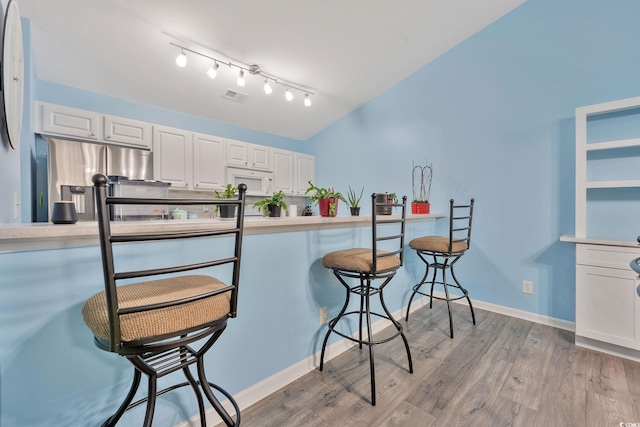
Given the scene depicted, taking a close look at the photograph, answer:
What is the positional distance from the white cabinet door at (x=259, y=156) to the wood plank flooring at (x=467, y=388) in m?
3.15

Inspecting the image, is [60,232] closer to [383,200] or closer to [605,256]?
[383,200]

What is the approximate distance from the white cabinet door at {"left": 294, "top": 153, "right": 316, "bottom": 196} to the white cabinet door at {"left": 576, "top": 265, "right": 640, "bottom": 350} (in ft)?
12.5

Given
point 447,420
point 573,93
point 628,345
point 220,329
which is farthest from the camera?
point 573,93

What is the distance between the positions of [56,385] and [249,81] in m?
3.40

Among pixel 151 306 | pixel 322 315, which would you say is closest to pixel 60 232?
pixel 151 306

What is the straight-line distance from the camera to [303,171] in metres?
5.05

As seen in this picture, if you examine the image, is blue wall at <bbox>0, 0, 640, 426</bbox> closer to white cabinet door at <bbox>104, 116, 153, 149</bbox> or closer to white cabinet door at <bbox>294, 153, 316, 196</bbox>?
white cabinet door at <bbox>104, 116, 153, 149</bbox>

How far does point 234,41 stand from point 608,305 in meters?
3.92

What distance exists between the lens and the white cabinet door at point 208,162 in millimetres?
3799

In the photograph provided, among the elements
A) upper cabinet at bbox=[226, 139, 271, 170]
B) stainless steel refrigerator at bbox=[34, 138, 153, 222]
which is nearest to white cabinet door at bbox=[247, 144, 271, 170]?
upper cabinet at bbox=[226, 139, 271, 170]

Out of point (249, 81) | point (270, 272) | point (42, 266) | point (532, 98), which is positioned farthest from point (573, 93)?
point (42, 266)

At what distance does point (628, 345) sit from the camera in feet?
6.57

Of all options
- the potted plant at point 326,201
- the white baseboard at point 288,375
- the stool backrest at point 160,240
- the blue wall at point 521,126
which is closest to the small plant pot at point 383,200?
the potted plant at point 326,201

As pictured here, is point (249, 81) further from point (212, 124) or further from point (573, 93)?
point (573, 93)
